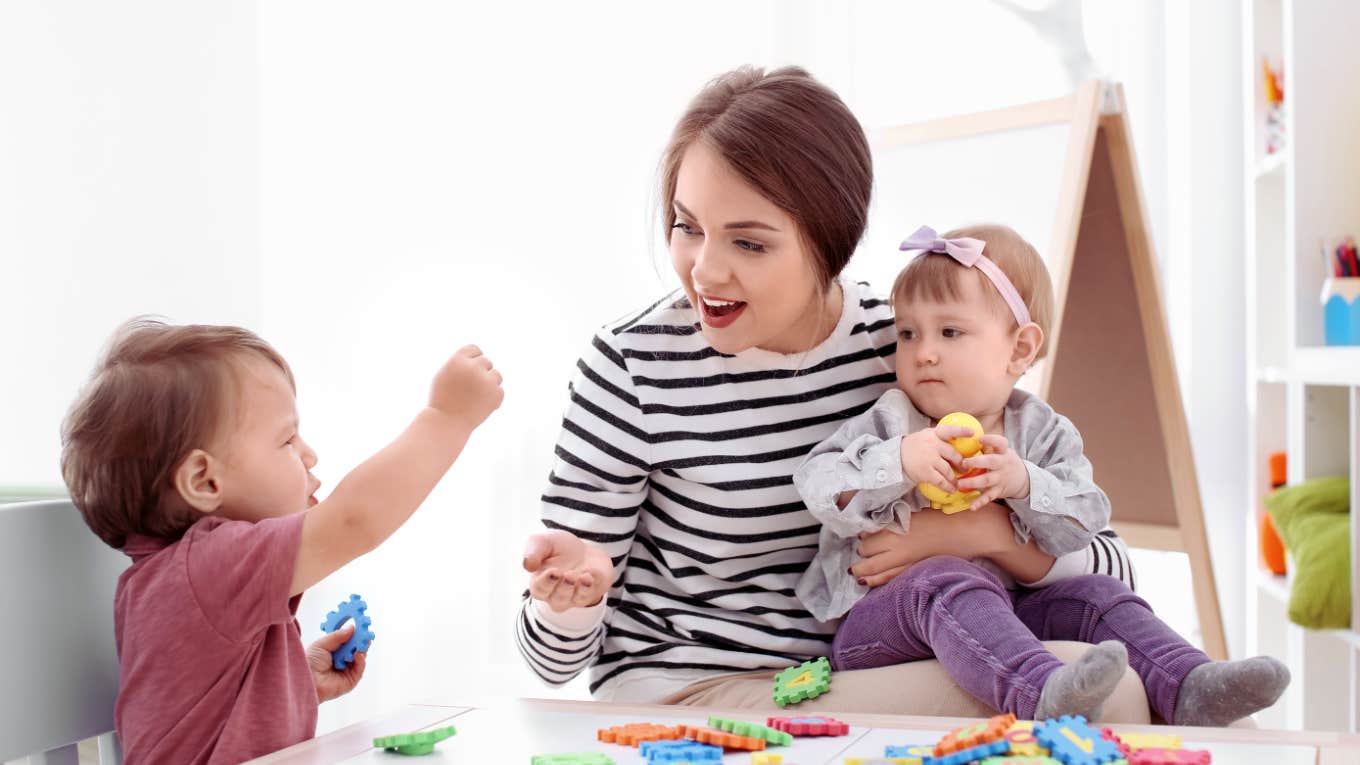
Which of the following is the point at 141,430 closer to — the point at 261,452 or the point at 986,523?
the point at 261,452

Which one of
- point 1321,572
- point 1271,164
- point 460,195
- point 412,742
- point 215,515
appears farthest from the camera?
point 460,195

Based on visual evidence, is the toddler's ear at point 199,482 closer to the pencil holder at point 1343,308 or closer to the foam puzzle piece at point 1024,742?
the foam puzzle piece at point 1024,742

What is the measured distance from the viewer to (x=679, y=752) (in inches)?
33.6

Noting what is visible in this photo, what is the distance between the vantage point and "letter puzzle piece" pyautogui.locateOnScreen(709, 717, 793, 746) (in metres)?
0.91

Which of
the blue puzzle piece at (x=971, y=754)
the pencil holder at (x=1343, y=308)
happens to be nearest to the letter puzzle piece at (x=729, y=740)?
the blue puzzle piece at (x=971, y=754)

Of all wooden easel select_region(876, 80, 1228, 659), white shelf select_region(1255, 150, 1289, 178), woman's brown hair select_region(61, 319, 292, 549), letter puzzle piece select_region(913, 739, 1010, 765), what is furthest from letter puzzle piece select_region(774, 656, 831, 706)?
white shelf select_region(1255, 150, 1289, 178)

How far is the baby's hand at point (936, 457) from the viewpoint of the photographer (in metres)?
1.16

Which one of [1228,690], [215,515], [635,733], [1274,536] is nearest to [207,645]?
[215,515]

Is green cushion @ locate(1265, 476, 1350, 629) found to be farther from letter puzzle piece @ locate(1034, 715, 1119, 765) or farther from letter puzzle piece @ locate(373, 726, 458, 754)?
letter puzzle piece @ locate(373, 726, 458, 754)

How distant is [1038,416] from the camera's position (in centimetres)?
136

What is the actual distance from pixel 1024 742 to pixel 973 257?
0.62 m

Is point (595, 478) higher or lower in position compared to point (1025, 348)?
lower

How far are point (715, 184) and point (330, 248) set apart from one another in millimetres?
1978

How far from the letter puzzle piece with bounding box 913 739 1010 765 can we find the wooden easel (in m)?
1.20
